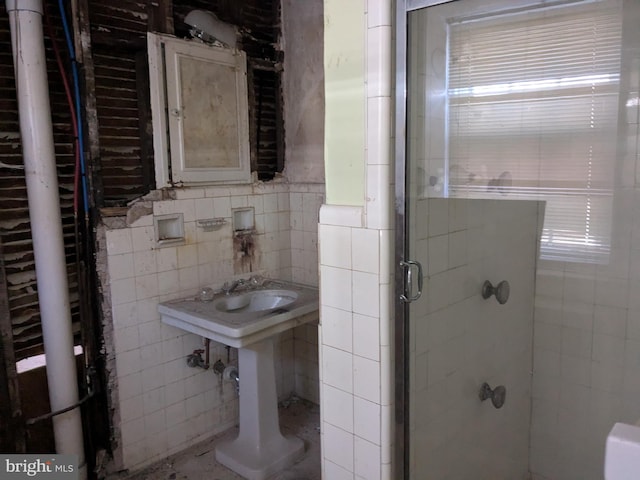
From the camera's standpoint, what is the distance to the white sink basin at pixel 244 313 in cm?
198

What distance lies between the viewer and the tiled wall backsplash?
2143 millimetres

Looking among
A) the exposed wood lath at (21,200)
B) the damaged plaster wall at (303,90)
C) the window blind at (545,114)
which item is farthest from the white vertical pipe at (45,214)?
the window blind at (545,114)

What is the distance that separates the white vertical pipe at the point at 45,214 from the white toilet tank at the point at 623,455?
1.87 meters

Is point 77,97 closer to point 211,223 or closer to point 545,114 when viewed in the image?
point 211,223

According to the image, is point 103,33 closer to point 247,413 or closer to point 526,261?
point 247,413

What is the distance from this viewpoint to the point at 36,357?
2014mm

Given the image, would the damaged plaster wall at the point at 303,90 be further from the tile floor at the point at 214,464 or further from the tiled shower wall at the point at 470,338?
the tile floor at the point at 214,464

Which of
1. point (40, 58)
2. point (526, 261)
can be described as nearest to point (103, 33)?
point (40, 58)

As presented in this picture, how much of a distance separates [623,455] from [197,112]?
211cm

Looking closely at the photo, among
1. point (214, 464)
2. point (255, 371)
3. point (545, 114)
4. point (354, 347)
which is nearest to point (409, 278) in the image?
point (354, 347)

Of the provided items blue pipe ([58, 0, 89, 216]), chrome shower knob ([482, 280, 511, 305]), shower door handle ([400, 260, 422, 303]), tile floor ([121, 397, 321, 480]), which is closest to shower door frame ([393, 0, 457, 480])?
shower door handle ([400, 260, 422, 303])

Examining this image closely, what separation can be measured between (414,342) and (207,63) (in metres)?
1.62

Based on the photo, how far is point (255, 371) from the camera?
2.23 meters

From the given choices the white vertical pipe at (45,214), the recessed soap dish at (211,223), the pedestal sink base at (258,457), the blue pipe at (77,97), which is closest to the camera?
the white vertical pipe at (45,214)
